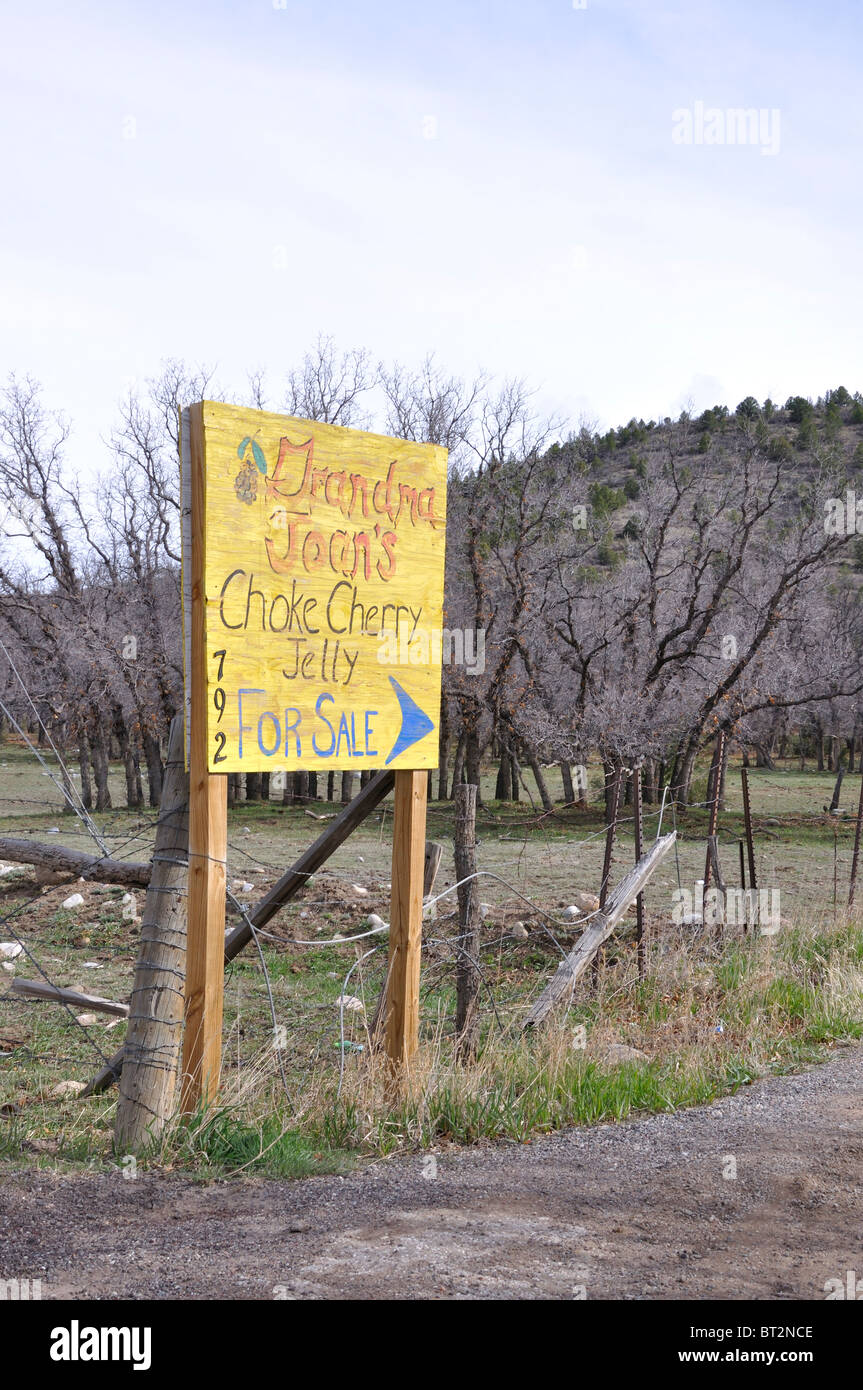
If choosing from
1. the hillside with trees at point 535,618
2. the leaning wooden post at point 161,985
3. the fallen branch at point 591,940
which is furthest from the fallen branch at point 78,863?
the hillside with trees at point 535,618

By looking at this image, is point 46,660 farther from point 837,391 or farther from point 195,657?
point 837,391

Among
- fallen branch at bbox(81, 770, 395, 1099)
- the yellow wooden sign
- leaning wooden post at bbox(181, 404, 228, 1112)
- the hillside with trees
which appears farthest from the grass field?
the hillside with trees

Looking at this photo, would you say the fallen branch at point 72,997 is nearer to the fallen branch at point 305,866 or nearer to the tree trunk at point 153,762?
the fallen branch at point 305,866

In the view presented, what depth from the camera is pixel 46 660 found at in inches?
1459

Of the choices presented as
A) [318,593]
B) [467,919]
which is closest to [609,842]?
[467,919]

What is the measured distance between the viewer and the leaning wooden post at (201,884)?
4844 millimetres

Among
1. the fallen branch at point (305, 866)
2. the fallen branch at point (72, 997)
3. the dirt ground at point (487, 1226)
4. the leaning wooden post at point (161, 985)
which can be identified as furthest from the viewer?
the fallen branch at point (72, 997)

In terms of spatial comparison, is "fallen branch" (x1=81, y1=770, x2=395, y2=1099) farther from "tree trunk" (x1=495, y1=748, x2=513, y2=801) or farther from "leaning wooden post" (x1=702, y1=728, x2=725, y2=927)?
"tree trunk" (x1=495, y1=748, x2=513, y2=801)

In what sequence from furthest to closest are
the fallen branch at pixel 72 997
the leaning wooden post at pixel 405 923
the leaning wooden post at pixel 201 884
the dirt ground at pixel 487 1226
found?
the fallen branch at pixel 72 997
the leaning wooden post at pixel 405 923
the leaning wooden post at pixel 201 884
the dirt ground at pixel 487 1226

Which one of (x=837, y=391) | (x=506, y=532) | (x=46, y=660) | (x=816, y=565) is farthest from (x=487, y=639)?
(x=837, y=391)

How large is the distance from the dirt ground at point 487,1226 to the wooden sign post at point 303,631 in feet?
2.87

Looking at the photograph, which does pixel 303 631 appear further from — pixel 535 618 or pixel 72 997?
pixel 535 618

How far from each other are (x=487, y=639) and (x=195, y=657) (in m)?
29.0

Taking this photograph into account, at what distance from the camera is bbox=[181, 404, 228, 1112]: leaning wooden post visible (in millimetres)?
4844
